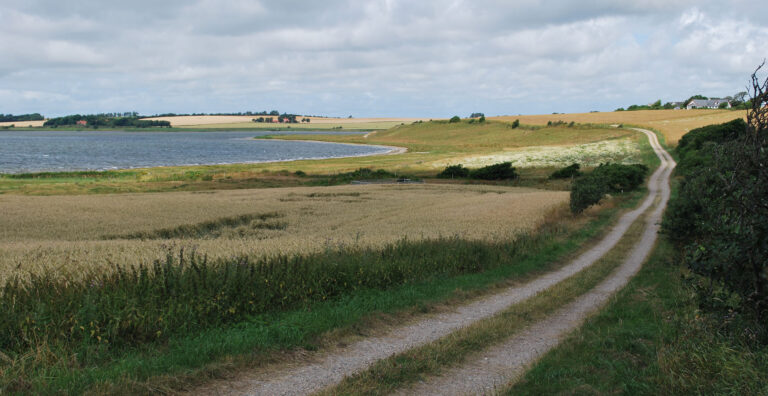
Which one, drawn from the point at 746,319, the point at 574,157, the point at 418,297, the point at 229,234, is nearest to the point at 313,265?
the point at 418,297

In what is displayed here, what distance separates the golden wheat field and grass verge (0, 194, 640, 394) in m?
4.01

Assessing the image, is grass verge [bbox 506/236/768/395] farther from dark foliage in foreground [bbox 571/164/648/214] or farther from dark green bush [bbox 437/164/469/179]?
dark green bush [bbox 437/164/469/179]

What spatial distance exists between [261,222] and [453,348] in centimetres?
2138

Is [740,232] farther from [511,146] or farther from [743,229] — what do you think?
[511,146]

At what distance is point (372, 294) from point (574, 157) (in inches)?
3438

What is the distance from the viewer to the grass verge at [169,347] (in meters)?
6.56

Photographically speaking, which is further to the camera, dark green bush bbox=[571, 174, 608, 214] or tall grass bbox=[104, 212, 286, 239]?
dark green bush bbox=[571, 174, 608, 214]

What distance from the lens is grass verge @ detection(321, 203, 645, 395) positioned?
7176mm

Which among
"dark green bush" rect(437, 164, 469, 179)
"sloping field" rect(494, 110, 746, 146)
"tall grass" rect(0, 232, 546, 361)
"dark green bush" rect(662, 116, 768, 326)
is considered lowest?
"dark green bush" rect(437, 164, 469, 179)

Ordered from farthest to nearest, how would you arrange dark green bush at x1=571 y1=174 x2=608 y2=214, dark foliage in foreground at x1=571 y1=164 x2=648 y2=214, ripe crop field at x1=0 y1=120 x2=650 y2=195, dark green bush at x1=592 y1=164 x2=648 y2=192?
ripe crop field at x1=0 y1=120 x2=650 y2=195
dark green bush at x1=592 y1=164 x2=648 y2=192
dark foliage in foreground at x1=571 y1=164 x2=648 y2=214
dark green bush at x1=571 y1=174 x2=608 y2=214

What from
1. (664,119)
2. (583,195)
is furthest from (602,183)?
(664,119)

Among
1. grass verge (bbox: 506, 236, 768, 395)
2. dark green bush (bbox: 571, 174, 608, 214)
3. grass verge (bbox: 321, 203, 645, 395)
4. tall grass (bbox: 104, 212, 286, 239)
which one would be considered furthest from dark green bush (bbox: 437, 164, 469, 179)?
grass verge (bbox: 506, 236, 768, 395)

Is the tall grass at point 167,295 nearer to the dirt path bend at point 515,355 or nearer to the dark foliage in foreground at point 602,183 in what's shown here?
the dirt path bend at point 515,355

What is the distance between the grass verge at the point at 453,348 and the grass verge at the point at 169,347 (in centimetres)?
149
